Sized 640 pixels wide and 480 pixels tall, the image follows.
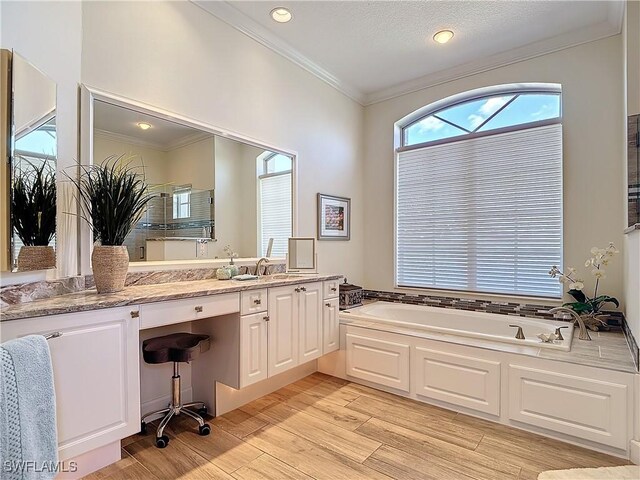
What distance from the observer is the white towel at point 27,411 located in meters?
1.22

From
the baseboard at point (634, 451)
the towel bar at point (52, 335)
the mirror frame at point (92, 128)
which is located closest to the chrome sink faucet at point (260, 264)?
the mirror frame at point (92, 128)

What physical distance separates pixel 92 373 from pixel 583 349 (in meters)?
3.00

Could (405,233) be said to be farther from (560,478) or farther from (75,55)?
(75,55)

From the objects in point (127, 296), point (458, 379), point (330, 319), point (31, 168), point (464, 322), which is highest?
point (31, 168)

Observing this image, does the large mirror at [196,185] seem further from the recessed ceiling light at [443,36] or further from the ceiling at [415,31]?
the recessed ceiling light at [443,36]

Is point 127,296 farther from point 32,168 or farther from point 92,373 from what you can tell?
point 32,168

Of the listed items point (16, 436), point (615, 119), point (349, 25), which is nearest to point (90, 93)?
point (16, 436)

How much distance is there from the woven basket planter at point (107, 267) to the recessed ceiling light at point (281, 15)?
220cm

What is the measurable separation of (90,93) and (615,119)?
3.98m

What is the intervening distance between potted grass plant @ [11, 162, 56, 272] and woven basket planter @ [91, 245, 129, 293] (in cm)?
22

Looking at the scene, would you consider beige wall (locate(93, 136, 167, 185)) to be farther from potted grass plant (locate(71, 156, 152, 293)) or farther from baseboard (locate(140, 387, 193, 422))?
baseboard (locate(140, 387, 193, 422))

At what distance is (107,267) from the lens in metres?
1.86

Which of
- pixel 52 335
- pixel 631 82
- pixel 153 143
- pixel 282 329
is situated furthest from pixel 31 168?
pixel 631 82

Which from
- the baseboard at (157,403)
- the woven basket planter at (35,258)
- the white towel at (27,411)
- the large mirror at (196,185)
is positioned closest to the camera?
the white towel at (27,411)
